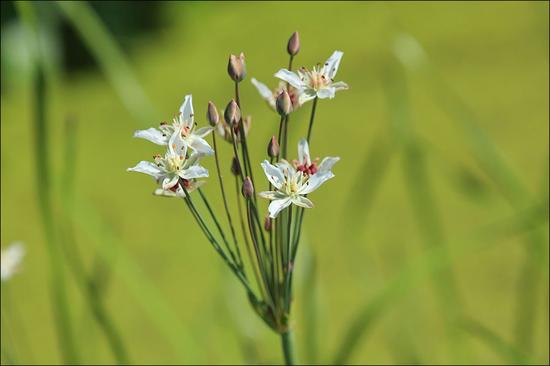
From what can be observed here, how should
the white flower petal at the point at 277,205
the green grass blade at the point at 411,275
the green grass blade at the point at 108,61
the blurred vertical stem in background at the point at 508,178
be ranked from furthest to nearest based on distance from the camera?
the green grass blade at the point at 108,61
the blurred vertical stem in background at the point at 508,178
the green grass blade at the point at 411,275
the white flower petal at the point at 277,205

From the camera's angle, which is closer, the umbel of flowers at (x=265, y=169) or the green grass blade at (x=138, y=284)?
the umbel of flowers at (x=265, y=169)

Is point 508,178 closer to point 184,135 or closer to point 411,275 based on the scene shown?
point 411,275

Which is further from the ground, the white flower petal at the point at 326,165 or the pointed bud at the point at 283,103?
the pointed bud at the point at 283,103

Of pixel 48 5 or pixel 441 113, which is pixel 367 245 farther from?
pixel 48 5

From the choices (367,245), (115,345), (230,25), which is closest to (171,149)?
(115,345)

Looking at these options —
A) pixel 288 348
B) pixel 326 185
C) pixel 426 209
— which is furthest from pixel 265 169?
pixel 326 185

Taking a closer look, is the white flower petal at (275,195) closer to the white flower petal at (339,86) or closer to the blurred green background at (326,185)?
the white flower petal at (339,86)

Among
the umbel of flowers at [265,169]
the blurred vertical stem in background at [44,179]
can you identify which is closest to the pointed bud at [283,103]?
the umbel of flowers at [265,169]
